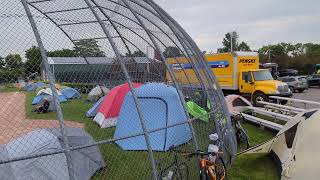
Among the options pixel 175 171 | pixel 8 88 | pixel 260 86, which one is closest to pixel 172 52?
pixel 175 171

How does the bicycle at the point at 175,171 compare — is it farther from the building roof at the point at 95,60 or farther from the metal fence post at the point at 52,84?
the building roof at the point at 95,60

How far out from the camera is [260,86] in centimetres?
2206

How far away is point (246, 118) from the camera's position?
15125mm

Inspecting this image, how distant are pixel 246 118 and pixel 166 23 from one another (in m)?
8.49

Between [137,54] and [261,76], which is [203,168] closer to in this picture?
[137,54]

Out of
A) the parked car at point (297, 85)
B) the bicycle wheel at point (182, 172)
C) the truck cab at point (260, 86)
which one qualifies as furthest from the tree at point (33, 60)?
the parked car at point (297, 85)

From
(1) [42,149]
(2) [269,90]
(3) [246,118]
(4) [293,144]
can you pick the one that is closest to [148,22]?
(1) [42,149]

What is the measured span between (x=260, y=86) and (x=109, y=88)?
15005mm

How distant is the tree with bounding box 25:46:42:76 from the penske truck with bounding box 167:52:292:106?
704 inches

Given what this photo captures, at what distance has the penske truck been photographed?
21797 mm

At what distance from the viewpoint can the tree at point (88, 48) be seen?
8320 millimetres

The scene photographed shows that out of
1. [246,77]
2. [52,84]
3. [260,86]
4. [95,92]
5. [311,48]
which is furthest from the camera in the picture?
[311,48]

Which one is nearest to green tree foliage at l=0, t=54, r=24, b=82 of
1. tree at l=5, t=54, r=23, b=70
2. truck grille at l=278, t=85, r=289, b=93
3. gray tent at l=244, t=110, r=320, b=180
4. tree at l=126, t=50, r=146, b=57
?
tree at l=5, t=54, r=23, b=70

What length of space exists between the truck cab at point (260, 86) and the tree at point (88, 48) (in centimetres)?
1403
